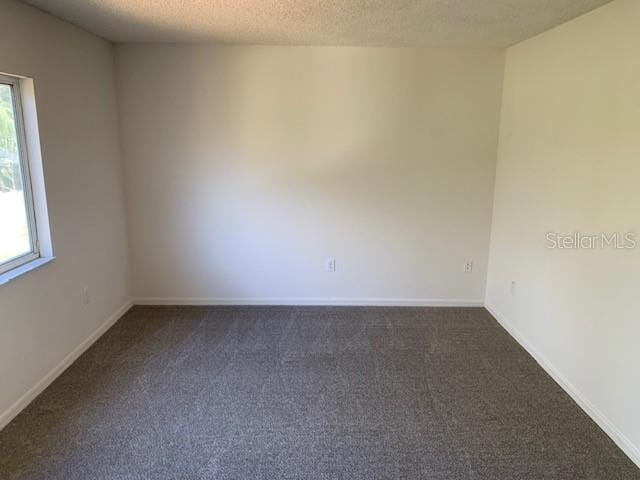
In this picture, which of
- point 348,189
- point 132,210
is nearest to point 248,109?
point 348,189

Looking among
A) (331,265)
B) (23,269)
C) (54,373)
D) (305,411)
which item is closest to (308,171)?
(331,265)

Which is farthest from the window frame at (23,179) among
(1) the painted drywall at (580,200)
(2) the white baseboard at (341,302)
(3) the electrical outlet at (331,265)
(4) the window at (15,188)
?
(1) the painted drywall at (580,200)

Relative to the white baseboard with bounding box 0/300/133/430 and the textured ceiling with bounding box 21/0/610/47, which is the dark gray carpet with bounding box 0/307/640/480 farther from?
the textured ceiling with bounding box 21/0/610/47

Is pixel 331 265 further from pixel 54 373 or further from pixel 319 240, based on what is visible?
pixel 54 373

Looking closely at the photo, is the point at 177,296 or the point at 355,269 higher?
the point at 355,269

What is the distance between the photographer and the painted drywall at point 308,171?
12.0 ft

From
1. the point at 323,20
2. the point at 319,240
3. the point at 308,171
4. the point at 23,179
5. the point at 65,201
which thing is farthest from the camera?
the point at 319,240

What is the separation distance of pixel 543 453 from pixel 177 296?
3.19 m

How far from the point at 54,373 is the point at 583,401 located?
3.34 m

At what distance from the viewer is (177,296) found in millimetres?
4070

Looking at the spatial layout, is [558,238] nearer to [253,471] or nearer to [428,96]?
[428,96]

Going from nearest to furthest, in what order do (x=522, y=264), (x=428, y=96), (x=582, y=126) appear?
(x=582, y=126), (x=522, y=264), (x=428, y=96)

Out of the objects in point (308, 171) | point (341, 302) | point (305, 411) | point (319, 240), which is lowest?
point (305, 411)

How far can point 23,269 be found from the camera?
2.51m
